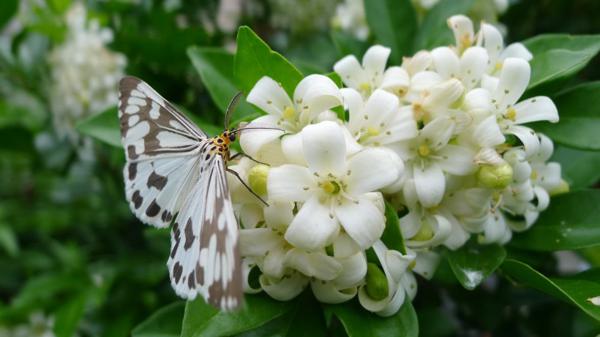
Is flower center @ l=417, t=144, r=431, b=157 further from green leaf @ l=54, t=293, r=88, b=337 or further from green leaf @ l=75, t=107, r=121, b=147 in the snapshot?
green leaf @ l=54, t=293, r=88, b=337

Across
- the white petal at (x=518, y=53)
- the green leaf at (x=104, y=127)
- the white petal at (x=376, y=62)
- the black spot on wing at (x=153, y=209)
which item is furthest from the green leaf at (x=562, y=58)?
the green leaf at (x=104, y=127)

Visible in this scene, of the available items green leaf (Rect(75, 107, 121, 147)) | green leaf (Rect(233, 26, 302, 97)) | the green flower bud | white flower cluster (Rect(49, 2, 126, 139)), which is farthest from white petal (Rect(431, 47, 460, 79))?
white flower cluster (Rect(49, 2, 126, 139))

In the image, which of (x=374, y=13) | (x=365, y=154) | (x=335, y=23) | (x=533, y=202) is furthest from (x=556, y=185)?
(x=335, y=23)

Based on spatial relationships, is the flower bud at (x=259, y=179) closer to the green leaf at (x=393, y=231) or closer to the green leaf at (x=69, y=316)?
the green leaf at (x=393, y=231)

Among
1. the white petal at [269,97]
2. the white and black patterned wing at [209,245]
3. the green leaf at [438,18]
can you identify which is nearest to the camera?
the white and black patterned wing at [209,245]

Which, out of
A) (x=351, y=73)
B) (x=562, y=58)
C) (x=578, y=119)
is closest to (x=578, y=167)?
(x=578, y=119)

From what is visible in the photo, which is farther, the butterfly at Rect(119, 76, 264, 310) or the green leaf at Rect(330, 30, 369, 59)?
the green leaf at Rect(330, 30, 369, 59)
